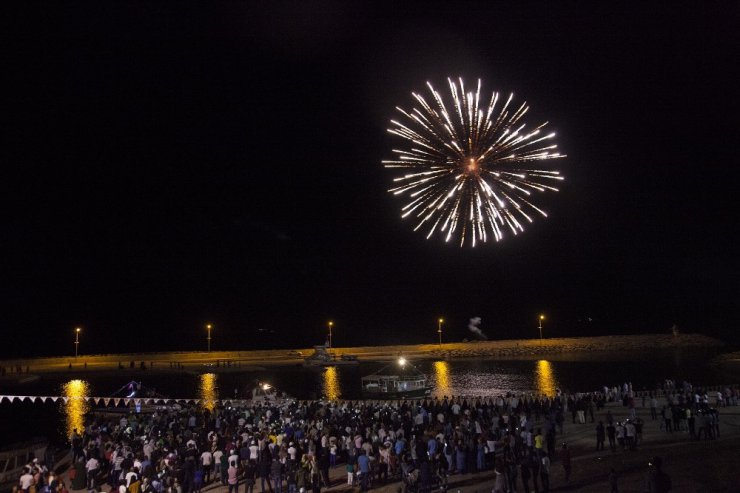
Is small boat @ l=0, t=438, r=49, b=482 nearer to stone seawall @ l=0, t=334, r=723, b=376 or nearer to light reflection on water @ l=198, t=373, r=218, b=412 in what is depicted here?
light reflection on water @ l=198, t=373, r=218, b=412

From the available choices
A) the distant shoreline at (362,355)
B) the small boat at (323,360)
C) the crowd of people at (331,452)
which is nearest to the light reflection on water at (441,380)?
the distant shoreline at (362,355)

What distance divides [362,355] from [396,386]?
36.6m

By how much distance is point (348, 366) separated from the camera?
253 feet

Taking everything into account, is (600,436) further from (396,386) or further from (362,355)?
(362,355)

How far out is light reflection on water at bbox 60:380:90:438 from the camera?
39.2m

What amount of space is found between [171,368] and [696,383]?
5788cm

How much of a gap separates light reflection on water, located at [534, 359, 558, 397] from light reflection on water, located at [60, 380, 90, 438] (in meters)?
32.4

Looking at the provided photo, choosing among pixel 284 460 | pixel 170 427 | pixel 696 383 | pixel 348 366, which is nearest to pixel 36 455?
pixel 170 427

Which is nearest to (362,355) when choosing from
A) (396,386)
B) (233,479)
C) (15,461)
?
(396,386)

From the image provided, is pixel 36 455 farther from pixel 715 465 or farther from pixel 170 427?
pixel 715 465

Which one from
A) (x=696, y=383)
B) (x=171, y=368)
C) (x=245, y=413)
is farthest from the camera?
(x=171, y=368)

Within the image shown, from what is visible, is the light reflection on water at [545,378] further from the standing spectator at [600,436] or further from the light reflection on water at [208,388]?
the light reflection on water at [208,388]

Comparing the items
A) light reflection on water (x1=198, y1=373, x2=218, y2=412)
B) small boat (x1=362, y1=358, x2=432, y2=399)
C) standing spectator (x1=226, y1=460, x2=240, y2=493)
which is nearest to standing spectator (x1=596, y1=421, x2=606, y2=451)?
standing spectator (x1=226, y1=460, x2=240, y2=493)

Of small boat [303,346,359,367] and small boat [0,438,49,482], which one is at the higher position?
small boat [303,346,359,367]
